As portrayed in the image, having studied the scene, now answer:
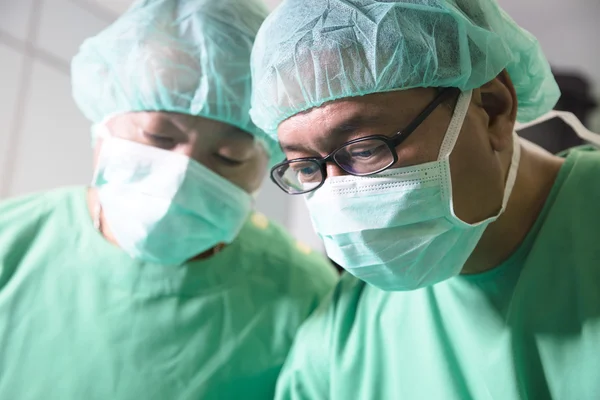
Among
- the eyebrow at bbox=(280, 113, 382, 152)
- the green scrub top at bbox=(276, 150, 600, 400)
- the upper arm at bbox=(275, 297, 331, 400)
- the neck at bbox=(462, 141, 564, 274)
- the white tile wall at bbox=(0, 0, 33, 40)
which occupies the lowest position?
the upper arm at bbox=(275, 297, 331, 400)

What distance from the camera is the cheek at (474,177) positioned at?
802 millimetres

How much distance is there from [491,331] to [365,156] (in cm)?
41

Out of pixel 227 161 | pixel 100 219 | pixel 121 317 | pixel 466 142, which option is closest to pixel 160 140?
pixel 227 161

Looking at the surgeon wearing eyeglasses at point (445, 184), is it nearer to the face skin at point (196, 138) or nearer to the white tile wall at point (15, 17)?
the face skin at point (196, 138)

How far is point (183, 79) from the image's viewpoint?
106 centimetres

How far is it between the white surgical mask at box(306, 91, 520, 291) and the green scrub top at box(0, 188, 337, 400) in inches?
16.9

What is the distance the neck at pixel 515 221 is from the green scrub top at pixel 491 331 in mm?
18

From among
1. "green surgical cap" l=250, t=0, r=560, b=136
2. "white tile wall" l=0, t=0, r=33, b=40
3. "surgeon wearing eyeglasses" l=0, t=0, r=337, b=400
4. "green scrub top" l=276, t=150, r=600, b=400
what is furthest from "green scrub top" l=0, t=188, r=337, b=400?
"white tile wall" l=0, t=0, r=33, b=40

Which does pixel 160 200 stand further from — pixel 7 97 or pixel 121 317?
pixel 7 97

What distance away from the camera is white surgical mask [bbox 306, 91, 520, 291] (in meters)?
0.79

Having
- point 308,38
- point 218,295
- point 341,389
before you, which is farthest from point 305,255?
point 308,38

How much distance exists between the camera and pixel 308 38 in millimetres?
816

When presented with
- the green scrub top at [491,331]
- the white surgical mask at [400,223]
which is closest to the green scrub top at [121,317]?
the green scrub top at [491,331]

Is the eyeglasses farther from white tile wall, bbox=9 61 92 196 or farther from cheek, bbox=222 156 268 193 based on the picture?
white tile wall, bbox=9 61 92 196
